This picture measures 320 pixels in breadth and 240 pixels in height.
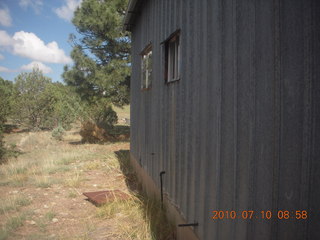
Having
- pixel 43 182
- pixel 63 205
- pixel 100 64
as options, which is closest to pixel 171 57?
pixel 63 205

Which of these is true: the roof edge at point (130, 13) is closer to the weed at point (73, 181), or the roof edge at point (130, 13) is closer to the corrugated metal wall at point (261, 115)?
the corrugated metal wall at point (261, 115)

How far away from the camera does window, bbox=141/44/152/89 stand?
6.21 metres

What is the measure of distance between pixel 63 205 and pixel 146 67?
142 inches

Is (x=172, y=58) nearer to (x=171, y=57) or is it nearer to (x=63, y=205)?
(x=171, y=57)

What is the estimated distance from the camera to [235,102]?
2.35 m

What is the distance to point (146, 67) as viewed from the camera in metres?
6.61

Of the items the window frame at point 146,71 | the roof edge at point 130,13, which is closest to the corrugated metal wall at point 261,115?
the window frame at point 146,71

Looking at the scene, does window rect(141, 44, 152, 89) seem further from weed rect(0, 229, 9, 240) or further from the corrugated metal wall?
weed rect(0, 229, 9, 240)

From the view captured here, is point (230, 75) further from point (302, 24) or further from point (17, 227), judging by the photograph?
point (17, 227)

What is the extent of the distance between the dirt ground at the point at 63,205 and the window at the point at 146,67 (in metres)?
2.61

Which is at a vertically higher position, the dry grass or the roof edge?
the roof edge

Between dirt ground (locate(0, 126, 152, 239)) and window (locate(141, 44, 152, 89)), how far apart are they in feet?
8.56

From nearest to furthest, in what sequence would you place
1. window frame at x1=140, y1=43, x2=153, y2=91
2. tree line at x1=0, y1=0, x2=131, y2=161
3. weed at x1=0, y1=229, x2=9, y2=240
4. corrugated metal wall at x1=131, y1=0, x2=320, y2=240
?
corrugated metal wall at x1=131, y1=0, x2=320, y2=240
weed at x1=0, y1=229, x2=9, y2=240
window frame at x1=140, y1=43, x2=153, y2=91
tree line at x1=0, y1=0, x2=131, y2=161

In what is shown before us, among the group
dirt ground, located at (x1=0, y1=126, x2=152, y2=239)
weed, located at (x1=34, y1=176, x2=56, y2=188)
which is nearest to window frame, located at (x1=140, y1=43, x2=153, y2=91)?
dirt ground, located at (x1=0, y1=126, x2=152, y2=239)
